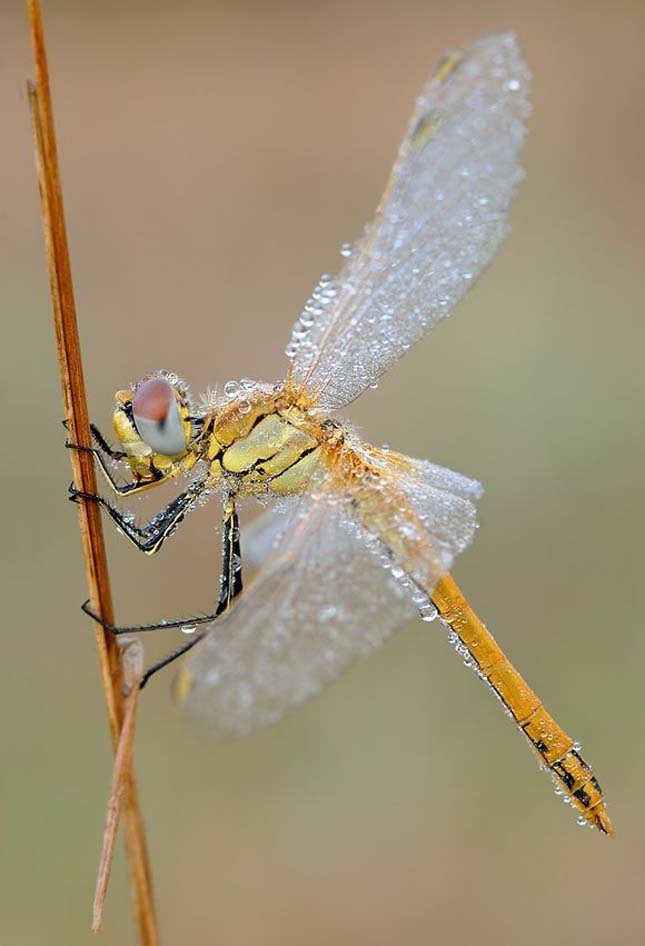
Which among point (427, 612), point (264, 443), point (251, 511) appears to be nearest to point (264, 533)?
point (264, 443)

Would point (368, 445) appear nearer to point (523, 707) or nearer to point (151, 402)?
point (151, 402)

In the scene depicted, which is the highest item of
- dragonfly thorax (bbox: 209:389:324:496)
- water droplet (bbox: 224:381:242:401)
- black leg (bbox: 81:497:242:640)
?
water droplet (bbox: 224:381:242:401)

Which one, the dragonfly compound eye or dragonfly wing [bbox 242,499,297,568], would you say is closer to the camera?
the dragonfly compound eye

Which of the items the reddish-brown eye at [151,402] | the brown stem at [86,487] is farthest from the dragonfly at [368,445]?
the brown stem at [86,487]

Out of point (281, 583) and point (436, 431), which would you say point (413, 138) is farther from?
point (436, 431)

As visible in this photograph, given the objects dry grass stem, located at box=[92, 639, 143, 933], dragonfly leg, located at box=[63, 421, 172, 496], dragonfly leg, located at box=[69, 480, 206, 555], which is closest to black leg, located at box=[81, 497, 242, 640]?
dragonfly leg, located at box=[69, 480, 206, 555]

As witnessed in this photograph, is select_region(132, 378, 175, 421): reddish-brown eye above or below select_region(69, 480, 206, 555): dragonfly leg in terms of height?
above

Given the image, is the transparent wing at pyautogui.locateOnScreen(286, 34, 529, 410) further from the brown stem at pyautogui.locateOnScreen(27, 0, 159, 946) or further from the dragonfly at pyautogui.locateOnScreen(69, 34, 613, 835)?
the brown stem at pyautogui.locateOnScreen(27, 0, 159, 946)

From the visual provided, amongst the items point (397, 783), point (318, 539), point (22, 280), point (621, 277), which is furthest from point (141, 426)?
point (621, 277)
